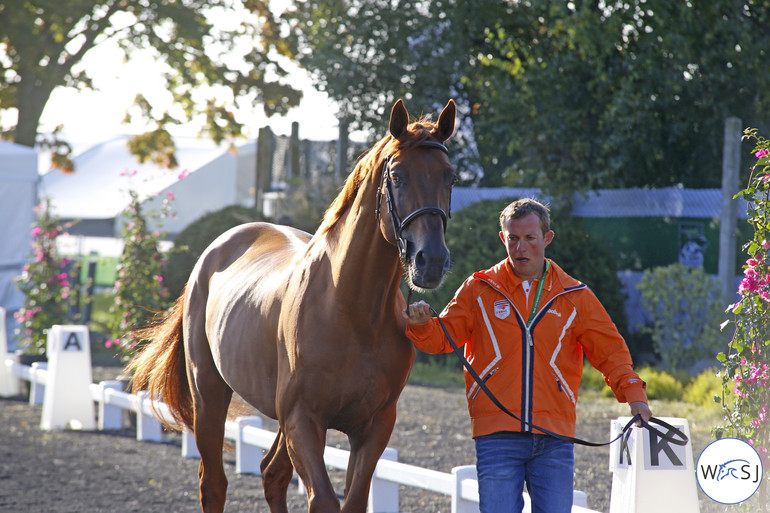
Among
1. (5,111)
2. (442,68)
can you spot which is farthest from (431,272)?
(5,111)

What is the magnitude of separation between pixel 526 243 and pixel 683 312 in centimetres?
708

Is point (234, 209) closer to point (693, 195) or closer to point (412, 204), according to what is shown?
point (693, 195)

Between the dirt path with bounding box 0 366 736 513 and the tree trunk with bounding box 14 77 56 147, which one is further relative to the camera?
the tree trunk with bounding box 14 77 56 147

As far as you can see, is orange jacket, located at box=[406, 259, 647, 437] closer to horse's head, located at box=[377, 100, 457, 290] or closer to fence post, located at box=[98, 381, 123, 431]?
horse's head, located at box=[377, 100, 457, 290]

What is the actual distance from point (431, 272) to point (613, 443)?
1.18 m

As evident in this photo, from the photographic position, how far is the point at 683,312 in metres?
9.70

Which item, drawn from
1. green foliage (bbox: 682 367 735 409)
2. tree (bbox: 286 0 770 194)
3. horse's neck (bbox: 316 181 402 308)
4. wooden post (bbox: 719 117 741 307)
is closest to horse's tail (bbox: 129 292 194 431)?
horse's neck (bbox: 316 181 402 308)

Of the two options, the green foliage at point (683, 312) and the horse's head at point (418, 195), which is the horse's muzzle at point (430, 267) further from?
the green foliage at point (683, 312)

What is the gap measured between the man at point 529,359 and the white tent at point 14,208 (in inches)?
437

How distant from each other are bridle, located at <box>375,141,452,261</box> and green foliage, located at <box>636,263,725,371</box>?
686 cm

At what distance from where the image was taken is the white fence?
4.46m

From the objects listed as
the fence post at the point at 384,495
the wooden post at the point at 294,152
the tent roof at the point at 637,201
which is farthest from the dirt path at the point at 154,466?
the wooden post at the point at 294,152

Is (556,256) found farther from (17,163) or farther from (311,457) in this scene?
(17,163)

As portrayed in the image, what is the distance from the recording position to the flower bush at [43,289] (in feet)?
34.3
